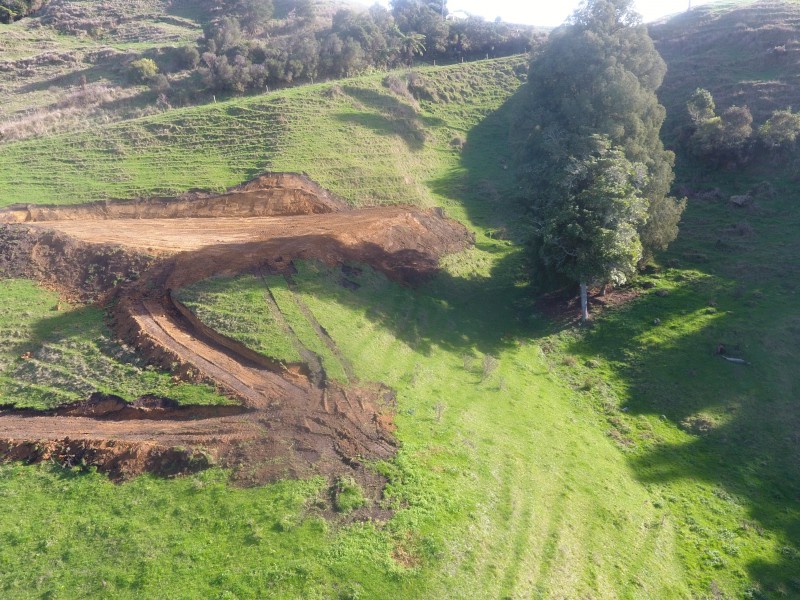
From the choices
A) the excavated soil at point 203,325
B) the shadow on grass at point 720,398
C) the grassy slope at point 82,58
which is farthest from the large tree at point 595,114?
the grassy slope at point 82,58

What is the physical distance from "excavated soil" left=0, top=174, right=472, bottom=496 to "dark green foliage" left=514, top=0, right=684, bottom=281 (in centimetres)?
780

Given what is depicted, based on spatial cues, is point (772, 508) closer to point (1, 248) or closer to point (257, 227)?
point (257, 227)

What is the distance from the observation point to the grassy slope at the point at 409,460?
1542cm

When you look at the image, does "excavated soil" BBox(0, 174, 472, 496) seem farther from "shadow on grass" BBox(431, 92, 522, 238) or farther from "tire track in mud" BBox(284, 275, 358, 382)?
"shadow on grass" BBox(431, 92, 522, 238)

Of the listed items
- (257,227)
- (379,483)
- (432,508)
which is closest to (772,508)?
(432,508)

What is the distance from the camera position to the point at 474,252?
37.2 metres

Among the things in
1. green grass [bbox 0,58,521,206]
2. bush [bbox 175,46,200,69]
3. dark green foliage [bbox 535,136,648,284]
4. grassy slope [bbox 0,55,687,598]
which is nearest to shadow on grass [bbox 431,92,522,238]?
A: grassy slope [bbox 0,55,687,598]

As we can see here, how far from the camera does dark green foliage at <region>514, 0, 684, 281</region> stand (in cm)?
3075

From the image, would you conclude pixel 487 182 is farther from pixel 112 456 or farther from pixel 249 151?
pixel 112 456

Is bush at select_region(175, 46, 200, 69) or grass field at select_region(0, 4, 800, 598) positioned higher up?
bush at select_region(175, 46, 200, 69)

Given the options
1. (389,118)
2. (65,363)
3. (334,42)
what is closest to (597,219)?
(389,118)

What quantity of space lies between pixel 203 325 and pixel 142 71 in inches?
1610

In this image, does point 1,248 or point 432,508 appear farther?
point 1,248

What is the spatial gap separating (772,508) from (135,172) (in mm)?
41853
